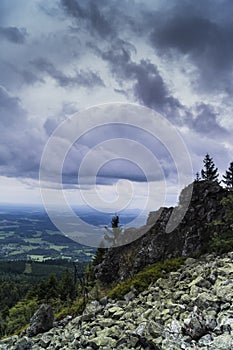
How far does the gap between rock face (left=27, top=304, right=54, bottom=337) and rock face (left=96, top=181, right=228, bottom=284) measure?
61.2ft

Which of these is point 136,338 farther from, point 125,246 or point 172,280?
point 125,246

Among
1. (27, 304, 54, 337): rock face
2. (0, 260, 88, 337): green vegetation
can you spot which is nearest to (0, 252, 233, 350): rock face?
(27, 304, 54, 337): rock face

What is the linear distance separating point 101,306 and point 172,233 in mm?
20722

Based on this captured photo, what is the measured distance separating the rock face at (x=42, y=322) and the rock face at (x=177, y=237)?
61.2ft

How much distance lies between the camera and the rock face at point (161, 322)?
37.6ft

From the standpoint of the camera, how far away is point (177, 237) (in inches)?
1451

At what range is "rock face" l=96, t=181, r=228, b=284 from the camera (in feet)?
113

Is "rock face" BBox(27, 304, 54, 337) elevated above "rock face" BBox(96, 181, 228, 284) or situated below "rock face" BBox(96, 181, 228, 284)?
below

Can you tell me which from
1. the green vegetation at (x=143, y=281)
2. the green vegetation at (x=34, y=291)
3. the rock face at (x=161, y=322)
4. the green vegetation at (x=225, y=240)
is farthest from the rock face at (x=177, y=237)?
the rock face at (x=161, y=322)

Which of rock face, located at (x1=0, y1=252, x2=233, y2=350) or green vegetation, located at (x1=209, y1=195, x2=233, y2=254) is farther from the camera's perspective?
green vegetation, located at (x1=209, y1=195, x2=233, y2=254)

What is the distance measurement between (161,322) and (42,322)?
8516 millimetres

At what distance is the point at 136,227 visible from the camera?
48.2m

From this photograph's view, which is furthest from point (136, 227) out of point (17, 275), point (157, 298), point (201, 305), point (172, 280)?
point (17, 275)

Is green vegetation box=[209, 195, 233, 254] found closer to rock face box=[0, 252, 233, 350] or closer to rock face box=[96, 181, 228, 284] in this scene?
rock face box=[96, 181, 228, 284]
